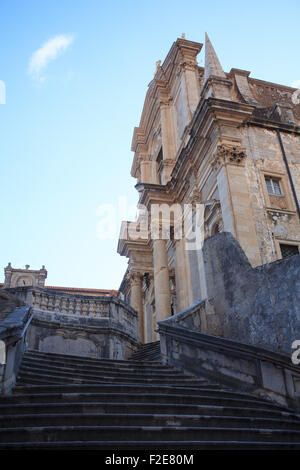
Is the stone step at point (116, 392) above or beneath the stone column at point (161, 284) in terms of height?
beneath

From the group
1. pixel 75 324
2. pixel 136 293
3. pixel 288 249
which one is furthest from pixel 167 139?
pixel 75 324

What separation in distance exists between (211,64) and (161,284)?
32.8 ft

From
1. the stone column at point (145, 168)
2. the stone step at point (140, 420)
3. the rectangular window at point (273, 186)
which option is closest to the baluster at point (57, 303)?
the stone step at point (140, 420)

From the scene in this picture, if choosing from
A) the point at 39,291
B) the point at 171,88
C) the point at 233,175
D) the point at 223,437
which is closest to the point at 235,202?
the point at 233,175

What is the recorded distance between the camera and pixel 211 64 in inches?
722

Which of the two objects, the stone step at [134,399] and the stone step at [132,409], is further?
the stone step at [134,399]

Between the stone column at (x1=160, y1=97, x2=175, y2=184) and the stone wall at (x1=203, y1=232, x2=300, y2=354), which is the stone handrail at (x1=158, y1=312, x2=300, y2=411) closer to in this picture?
the stone wall at (x1=203, y1=232, x2=300, y2=354)

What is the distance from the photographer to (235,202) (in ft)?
48.3

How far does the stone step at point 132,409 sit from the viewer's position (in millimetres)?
5762

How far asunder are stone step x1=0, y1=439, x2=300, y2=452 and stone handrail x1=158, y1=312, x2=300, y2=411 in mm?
1746

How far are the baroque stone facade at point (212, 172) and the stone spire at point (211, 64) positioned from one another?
0.05 meters

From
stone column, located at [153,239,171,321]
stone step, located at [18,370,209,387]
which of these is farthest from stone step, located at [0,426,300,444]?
stone column, located at [153,239,171,321]

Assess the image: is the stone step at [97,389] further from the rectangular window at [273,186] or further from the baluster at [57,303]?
the rectangular window at [273,186]

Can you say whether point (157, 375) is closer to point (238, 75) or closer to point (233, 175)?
point (233, 175)
